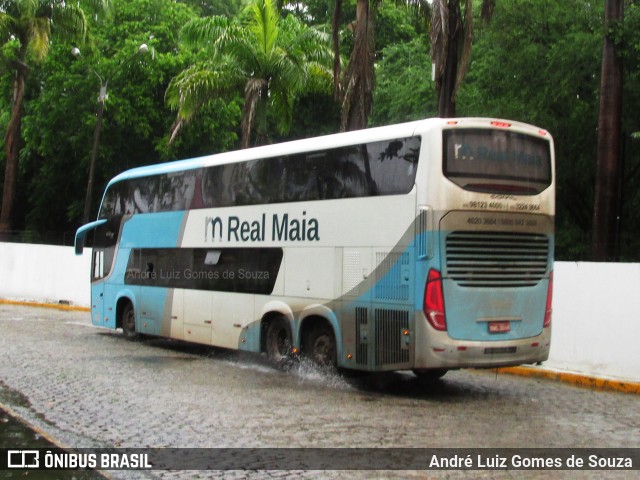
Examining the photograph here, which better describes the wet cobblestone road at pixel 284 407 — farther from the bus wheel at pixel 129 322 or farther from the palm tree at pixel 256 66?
the palm tree at pixel 256 66

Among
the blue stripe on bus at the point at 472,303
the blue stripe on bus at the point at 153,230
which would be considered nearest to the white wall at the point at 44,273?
the blue stripe on bus at the point at 153,230

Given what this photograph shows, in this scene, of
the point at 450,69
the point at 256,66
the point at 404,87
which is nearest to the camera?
the point at 450,69

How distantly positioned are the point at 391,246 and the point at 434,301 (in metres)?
1.02

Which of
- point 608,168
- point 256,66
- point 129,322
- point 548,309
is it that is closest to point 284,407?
point 548,309

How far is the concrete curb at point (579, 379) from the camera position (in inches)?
525

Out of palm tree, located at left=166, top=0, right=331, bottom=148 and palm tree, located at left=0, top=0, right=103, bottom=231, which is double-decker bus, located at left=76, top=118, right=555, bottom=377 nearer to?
palm tree, located at left=166, top=0, right=331, bottom=148

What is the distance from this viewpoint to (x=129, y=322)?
1948 centimetres

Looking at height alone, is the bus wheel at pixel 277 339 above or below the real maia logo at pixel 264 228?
below

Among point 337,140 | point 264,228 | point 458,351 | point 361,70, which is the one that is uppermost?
point 361,70

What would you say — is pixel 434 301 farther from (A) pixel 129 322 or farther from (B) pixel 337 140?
(A) pixel 129 322

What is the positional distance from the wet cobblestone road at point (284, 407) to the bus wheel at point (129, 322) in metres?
2.63

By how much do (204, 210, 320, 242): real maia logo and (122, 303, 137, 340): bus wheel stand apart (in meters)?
3.93

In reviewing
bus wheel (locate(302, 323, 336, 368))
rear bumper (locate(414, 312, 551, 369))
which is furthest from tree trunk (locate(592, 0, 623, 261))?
bus wheel (locate(302, 323, 336, 368))

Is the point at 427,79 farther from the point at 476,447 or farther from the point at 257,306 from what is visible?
the point at 476,447
